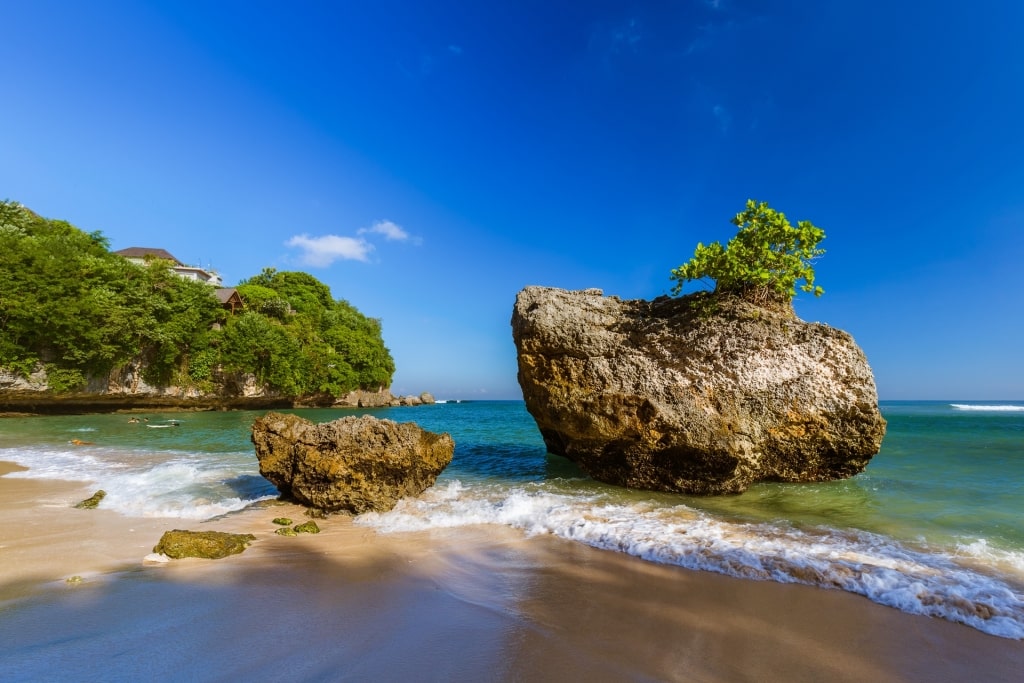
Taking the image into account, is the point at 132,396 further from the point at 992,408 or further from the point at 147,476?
the point at 992,408

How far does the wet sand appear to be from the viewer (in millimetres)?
3049

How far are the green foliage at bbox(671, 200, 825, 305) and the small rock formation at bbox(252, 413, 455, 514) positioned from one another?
6.77m

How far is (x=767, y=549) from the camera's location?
17.8 ft

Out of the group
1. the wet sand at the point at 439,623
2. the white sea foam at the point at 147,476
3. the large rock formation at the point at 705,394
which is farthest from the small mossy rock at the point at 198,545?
the large rock formation at the point at 705,394

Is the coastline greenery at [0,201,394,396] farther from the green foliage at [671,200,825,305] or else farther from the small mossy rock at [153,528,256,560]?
the green foliage at [671,200,825,305]

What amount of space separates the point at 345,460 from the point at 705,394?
6712 mm

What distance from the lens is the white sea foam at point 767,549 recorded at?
13.8ft

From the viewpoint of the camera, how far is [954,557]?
5.40 m

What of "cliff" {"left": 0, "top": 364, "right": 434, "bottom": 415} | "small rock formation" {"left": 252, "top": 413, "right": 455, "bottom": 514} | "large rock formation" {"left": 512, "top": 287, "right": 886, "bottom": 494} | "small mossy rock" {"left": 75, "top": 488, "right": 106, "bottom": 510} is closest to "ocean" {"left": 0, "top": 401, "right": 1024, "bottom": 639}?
"small mossy rock" {"left": 75, "top": 488, "right": 106, "bottom": 510}

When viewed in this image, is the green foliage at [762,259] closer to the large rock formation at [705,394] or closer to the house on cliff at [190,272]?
the large rock formation at [705,394]

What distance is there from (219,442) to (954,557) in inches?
794

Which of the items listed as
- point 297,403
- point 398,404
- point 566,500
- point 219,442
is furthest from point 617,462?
point 398,404

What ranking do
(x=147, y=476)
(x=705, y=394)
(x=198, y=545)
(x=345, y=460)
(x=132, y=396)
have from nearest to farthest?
1. (x=198, y=545)
2. (x=345, y=460)
3. (x=705, y=394)
4. (x=147, y=476)
5. (x=132, y=396)

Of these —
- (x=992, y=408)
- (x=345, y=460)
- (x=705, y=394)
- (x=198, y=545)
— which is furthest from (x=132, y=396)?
(x=992, y=408)
